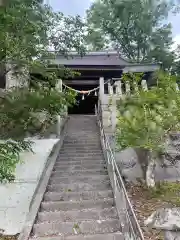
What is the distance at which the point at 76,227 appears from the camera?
5.71 metres

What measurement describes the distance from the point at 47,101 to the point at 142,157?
4.92 metres

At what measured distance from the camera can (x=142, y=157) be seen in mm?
8570

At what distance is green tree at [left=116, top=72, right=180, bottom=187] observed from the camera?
6859 millimetres

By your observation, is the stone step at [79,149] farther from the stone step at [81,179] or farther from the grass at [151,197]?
the grass at [151,197]

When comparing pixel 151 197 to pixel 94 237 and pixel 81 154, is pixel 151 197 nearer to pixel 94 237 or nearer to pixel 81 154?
pixel 94 237

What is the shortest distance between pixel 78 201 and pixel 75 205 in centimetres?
13

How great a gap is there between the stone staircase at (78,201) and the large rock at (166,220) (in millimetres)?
703

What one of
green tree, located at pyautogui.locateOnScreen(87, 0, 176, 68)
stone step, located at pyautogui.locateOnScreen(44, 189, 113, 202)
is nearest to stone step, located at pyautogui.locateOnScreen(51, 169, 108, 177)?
stone step, located at pyautogui.locateOnScreen(44, 189, 113, 202)

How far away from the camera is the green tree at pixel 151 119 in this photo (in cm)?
686

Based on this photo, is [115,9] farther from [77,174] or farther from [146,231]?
[146,231]

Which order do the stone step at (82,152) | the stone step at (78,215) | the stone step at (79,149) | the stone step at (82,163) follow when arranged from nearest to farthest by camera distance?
the stone step at (78,215) → the stone step at (82,163) → the stone step at (82,152) → the stone step at (79,149)

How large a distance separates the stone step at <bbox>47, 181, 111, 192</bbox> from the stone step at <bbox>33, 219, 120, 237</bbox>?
1.41m

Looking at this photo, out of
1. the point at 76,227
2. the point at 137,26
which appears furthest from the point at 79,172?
the point at 137,26

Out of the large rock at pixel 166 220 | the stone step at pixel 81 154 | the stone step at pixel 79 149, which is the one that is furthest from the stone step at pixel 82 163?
the large rock at pixel 166 220
